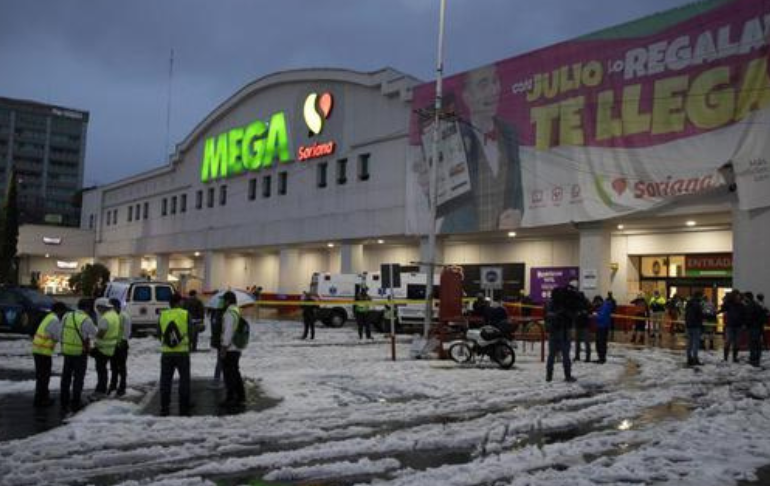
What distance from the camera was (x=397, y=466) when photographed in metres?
7.40

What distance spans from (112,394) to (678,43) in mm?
24411

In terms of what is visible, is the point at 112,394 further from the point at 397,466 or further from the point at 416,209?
the point at 416,209

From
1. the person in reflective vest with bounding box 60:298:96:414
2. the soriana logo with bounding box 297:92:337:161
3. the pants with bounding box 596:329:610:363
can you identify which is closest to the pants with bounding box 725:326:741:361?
the pants with bounding box 596:329:610:363

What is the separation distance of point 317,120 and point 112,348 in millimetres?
37232

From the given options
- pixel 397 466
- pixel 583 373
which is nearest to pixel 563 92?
pixel 583 373

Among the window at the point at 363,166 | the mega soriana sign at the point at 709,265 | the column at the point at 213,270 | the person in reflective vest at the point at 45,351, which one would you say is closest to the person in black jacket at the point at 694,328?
the person in reflective vest at the point at 45,351

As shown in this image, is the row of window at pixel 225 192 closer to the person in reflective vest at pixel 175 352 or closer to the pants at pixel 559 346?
the pants at pixel 559 346

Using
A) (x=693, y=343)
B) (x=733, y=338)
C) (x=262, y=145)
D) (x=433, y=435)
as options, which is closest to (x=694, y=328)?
(x=693, y=343)

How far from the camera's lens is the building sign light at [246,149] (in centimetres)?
5141

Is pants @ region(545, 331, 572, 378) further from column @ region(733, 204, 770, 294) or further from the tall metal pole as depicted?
column @ region(733, 204, 770, 294)

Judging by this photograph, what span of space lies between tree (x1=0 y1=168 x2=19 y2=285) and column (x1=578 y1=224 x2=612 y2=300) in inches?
1756

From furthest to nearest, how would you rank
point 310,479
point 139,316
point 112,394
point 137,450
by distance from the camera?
point 139,316 < point 112,394 < point 137,450 < point 310,479

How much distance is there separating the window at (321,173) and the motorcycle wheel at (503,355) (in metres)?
32.3

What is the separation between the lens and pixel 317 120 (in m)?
48.0
